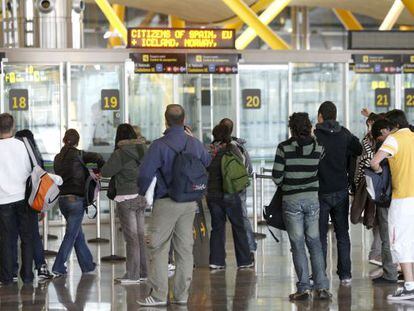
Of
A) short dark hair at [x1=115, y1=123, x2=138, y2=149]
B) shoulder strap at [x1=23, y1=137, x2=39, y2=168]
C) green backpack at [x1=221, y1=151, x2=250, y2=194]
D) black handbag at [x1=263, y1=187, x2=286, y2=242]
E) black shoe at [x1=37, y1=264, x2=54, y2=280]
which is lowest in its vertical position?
black shoe at [x1=37, y1=264, x2=54, y2=280]

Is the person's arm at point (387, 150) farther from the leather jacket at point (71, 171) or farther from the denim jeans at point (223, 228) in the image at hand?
the leather jacket at point (71, 171)

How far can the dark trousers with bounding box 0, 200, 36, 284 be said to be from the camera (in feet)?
37.5

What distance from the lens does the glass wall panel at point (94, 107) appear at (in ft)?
62.3

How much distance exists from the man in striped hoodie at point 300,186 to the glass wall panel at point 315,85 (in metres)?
9.76

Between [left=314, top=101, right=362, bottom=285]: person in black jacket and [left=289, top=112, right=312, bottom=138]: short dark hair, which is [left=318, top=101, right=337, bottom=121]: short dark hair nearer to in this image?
[left=314, top=101, right=362, bottom=285]: person in black jacket

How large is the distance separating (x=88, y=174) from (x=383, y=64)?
9.63 m

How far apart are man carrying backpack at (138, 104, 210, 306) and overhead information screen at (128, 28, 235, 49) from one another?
923cm

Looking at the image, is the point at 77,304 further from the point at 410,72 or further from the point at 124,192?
the point at 410,72

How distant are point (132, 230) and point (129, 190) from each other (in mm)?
437

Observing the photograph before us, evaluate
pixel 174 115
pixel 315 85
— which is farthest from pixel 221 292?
pixel 315 85

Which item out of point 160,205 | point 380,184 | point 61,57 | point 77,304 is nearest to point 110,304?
point 77,304

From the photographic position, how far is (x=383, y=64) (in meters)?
20.4

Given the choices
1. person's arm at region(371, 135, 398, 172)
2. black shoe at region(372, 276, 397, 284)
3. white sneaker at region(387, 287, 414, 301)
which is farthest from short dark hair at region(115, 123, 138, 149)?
white sneaker at region(387, 287, 414, 301)

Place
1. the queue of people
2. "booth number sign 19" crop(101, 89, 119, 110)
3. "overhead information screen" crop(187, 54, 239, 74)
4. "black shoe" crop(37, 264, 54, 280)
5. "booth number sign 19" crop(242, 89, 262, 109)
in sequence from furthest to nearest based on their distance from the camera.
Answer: "booth number sign 19" crop(242, 89, 262, 109) < "overhead information screen" crop(187, 54, 239, 74) < "booth number sign 19" crop(101, 89, 119, 110) < "black shoe" crop(37, 264, 54, 280) < the queue of people
